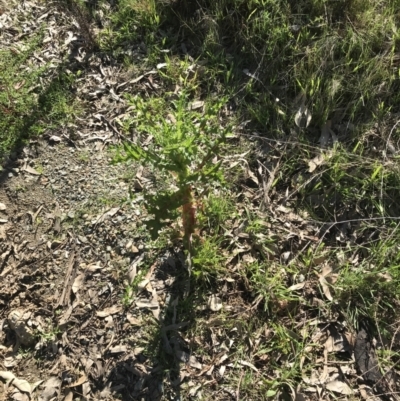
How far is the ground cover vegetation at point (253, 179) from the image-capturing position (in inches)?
96.7

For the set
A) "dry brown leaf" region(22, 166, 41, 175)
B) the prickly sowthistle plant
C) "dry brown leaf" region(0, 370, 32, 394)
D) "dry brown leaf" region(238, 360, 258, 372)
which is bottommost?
"dry brown leaf" region(238, 360, 258, 372)

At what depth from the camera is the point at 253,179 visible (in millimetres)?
2998

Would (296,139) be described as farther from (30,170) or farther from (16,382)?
(16,382)

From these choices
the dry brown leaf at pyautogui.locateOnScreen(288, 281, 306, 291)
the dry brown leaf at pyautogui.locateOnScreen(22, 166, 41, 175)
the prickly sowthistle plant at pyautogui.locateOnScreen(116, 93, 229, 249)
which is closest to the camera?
the prickly sowthistle plant at pyautogui.locateOnScreen(116, 93, 229, 249)

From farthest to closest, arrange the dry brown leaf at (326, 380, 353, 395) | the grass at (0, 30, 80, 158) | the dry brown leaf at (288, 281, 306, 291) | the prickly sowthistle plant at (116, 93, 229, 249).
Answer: the grass at (0, 30, 80, 158)
the dry brown leaf at (288, 281, 306, 291)
the dry brown leaf at (326, 380, 353, 395)
the prickly sowthistle plant at (116, 93, 229, 249)

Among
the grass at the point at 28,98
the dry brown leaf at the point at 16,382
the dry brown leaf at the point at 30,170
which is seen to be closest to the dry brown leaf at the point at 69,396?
the dry brown leaf at the point at 16,382

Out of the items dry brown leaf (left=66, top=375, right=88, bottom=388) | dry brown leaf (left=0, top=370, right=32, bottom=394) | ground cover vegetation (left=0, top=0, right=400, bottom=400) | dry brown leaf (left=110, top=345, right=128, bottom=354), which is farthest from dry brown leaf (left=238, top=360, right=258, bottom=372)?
dry brown leaf (left=0, top=370, right=32, bottom=394)

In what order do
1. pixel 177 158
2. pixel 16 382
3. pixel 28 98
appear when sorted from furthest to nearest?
pixel 28 98
pixel 16 382
pixel 177 158

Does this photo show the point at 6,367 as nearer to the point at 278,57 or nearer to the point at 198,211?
the point at 198,211

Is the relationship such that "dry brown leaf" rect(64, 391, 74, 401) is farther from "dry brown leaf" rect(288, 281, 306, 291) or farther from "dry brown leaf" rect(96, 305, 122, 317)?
"dry brown leaf" rect(288, 281, 306, 291)

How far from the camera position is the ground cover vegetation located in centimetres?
246

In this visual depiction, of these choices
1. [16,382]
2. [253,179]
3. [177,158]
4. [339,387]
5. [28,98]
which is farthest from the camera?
[28,98]

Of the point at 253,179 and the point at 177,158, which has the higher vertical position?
the point at 177,158

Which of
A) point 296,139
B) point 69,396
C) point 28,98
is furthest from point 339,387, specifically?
point 28,98
